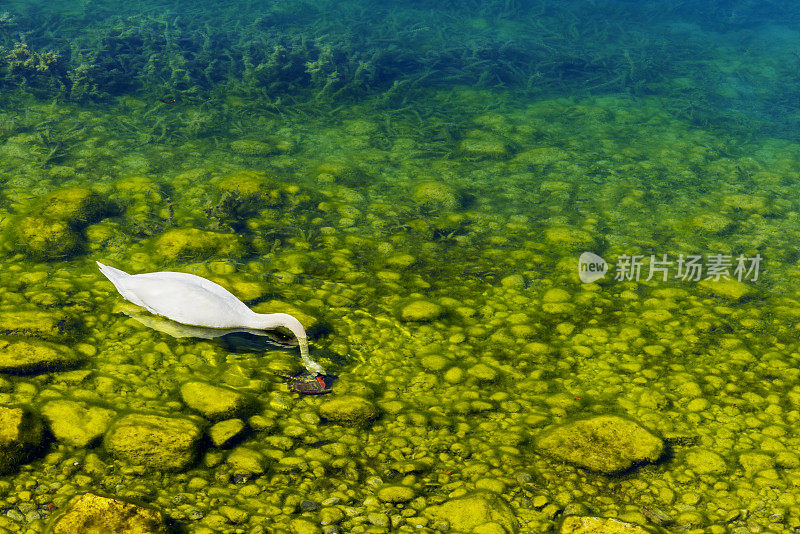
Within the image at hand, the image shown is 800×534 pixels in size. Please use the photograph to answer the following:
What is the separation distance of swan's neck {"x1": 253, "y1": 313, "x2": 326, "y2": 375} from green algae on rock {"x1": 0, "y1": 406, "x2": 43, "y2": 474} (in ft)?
2.72

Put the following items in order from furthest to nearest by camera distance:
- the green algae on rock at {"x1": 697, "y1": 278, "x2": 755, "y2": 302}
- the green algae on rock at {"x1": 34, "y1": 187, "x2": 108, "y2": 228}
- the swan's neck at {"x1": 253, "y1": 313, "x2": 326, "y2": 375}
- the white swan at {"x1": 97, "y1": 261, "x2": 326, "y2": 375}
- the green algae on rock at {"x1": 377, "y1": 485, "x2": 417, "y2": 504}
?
the green algae on rock at {"x1": 34, "y1": 187, "x2": 108, "y2": 228} < the green algae on rock at {"x1": 697, "y1": 278, "x2": 755, "y2": 302} < the white swan at {"x1": 97, "y1": 261, "x2": 326, "y2": 375} < the swan's neck at {"x1": 253, "y1": 313, "x2": 326, "y2": 375} < the green algae on rock at {"x1": 377, "y1": 485, "x2": 417, "y2": 504}

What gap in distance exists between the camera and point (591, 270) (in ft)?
11.4

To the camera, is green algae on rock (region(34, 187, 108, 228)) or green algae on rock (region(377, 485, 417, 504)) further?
green algae on rock (region(34, 187, 108, 228))

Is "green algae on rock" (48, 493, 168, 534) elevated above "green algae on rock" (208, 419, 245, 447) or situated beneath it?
elevated above

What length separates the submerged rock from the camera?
6.28ft

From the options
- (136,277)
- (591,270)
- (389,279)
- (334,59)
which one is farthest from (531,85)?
(136,277)

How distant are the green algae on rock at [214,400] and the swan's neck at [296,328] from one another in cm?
28

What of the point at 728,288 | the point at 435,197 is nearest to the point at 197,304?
the point at 435,197

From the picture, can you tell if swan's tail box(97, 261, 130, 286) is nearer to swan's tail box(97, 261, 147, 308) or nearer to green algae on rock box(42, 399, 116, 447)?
swan's tail box(97, 261, 147, 308)

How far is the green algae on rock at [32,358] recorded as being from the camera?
2.30 meters

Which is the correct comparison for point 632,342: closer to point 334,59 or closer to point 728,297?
point 728,297

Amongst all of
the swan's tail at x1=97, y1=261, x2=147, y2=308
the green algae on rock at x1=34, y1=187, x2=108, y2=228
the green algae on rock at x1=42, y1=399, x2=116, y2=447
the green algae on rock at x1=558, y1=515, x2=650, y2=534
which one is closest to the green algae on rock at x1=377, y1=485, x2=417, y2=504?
the green algae on rock at x1=558, y1=515, x2=650, y2=534

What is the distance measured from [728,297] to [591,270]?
2.13 ft

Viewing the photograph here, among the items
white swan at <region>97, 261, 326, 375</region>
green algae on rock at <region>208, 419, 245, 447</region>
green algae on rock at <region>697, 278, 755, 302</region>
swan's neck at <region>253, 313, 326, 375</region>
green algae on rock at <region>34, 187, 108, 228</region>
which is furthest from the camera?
green algae on rock at <region>34, 187, 108, 228</region>
